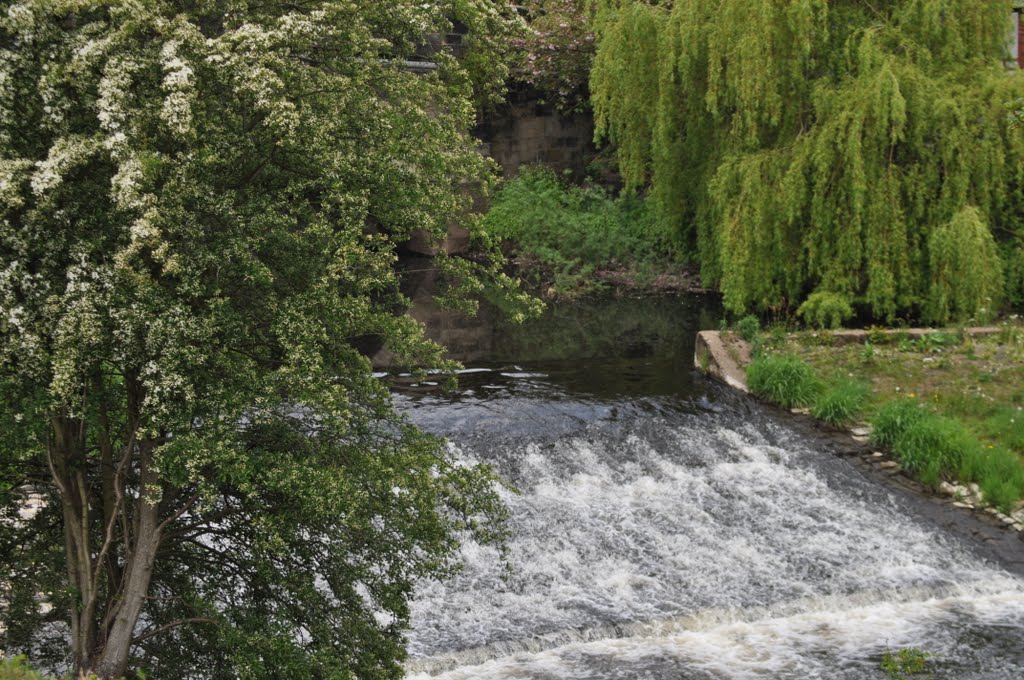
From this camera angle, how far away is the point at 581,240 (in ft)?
71.9

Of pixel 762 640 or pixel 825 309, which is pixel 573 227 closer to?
pixel 825 309

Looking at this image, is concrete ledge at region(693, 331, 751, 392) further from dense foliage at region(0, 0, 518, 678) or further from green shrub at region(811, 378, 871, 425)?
dense foliage at region(0, 0, 518, 678)

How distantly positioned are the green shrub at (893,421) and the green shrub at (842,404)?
0.41 meters

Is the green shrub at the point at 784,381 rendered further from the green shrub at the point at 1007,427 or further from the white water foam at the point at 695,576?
the green shrub at the point at 1007,427

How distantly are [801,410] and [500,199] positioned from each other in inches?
468

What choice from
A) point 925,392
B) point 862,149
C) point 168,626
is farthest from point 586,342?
point 168,626

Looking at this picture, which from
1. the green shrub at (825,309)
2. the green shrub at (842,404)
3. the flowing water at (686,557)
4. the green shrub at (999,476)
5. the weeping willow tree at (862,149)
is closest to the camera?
the flowing water at (686,557)

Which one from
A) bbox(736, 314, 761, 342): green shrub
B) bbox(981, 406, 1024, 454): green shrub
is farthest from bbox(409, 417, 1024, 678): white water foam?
bbox(736, 314, 761, 342): green shrub

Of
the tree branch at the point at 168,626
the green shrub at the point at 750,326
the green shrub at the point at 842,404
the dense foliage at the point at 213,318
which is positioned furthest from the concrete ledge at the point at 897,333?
the tree branch at the point at 168,626

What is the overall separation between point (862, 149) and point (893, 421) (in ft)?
12.9

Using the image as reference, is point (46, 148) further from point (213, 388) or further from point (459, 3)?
point (459, 3)

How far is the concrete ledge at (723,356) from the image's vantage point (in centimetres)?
1370

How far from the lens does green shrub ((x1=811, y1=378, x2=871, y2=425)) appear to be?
40.1 ft

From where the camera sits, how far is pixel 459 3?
21.6 feet
